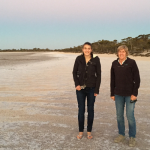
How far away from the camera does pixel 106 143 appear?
320 cm

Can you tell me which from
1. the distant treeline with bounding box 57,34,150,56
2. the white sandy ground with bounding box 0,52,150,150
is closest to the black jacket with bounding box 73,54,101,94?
the white sandy ground with bounding box 0,52,150,150

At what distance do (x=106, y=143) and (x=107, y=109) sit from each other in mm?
1762

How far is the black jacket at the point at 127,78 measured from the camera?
297 centimetres

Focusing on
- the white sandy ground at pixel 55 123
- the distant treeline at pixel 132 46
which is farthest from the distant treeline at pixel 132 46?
the white sandy ground at pixel 55 123

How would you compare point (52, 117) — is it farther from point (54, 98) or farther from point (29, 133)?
point (54, 98)

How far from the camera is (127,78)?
302 centimetres

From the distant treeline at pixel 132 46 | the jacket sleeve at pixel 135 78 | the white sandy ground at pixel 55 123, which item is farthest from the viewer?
the distant treeline at pixel 132 46

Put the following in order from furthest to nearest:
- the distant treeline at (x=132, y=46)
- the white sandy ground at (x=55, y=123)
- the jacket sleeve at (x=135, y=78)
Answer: the distant treeline at (x=132, y=46) → the white sandy ground at (x=55, y=123) → the jacket sleeve at (x=135, y=78)

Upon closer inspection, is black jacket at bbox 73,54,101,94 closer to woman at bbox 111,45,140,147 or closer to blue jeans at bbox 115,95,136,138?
woman at bbox 111,45,140,147

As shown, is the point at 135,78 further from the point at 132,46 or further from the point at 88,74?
the point at 132,46

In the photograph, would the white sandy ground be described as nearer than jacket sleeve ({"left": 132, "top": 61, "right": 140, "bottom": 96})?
No

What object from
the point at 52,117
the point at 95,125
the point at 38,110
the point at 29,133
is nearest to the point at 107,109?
the point at 95,125

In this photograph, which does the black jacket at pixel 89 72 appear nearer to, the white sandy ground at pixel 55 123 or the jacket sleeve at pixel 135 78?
the jacket sleeve at pixel 135 78

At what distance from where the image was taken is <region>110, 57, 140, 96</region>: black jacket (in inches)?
117
